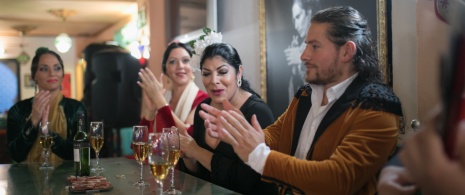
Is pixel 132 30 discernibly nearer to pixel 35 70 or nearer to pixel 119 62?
pixel 119 62

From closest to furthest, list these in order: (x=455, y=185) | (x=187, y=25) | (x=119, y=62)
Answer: (x=455, y=185) < (x=187, y=25) < (x=119, y=62)

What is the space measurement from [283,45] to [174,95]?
858mm

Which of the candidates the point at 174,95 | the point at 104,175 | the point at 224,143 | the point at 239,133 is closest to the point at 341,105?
the point at 239,133

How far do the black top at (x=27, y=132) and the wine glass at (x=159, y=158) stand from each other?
1.45 m

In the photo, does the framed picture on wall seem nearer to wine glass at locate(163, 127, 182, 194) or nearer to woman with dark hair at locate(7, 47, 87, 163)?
wine glass at locate(163, 127, 182, 194)

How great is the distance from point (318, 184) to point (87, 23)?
344 inches

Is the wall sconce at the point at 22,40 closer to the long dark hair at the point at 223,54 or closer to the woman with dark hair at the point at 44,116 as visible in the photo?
the woman with dark hair at the point at 44,116

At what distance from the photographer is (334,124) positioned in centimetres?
154

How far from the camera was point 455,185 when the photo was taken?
0.60m

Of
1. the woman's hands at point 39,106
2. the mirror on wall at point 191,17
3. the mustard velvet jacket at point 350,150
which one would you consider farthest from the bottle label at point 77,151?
the mirror on wall at point 191,17

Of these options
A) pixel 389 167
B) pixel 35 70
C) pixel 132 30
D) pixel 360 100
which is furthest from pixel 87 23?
pixel 389 167

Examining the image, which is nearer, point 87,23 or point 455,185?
point 455,185

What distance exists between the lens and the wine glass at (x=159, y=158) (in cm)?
141

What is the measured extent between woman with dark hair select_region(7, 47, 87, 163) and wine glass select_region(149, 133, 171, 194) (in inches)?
57.2
